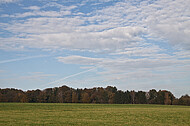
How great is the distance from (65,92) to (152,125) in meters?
111

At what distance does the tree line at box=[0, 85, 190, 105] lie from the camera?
116 meters

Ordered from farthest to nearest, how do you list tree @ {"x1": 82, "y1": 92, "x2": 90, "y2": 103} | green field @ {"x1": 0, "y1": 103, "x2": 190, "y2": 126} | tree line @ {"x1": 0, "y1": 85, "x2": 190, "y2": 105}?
tree @ {"x1": 82, "y1": 92, "x2": 90, "y2": 103} → tree line @ {"x1": 0, "y1": 85, "x2": 190, "y2": 105} → green field @ {"x1": 0, "y1": 103, "x2": 190, "y2": 126}

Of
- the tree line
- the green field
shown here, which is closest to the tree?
the tree line

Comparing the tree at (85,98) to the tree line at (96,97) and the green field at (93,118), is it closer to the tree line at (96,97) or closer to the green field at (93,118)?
the tree line at (96,97)

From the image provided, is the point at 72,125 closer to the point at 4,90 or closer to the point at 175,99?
the point at 175,99

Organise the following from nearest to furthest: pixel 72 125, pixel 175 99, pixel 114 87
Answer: pixel 72 125 → pixel 175 99 → pixel 114 87

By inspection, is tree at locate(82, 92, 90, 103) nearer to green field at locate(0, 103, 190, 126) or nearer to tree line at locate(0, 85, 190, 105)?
tree line at locate(0, 85, 190, 105)

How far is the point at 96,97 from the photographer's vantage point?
406 ft

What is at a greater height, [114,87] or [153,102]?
[114,87]

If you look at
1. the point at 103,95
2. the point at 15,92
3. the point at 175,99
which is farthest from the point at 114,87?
A: the point at 15,92

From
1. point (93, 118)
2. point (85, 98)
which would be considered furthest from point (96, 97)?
point (93, 118)

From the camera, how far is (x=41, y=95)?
120 m

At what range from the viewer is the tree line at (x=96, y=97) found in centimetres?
11581

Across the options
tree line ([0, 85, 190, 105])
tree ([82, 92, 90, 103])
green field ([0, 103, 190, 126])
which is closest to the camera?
green field ([0, 103, 190, 126])
